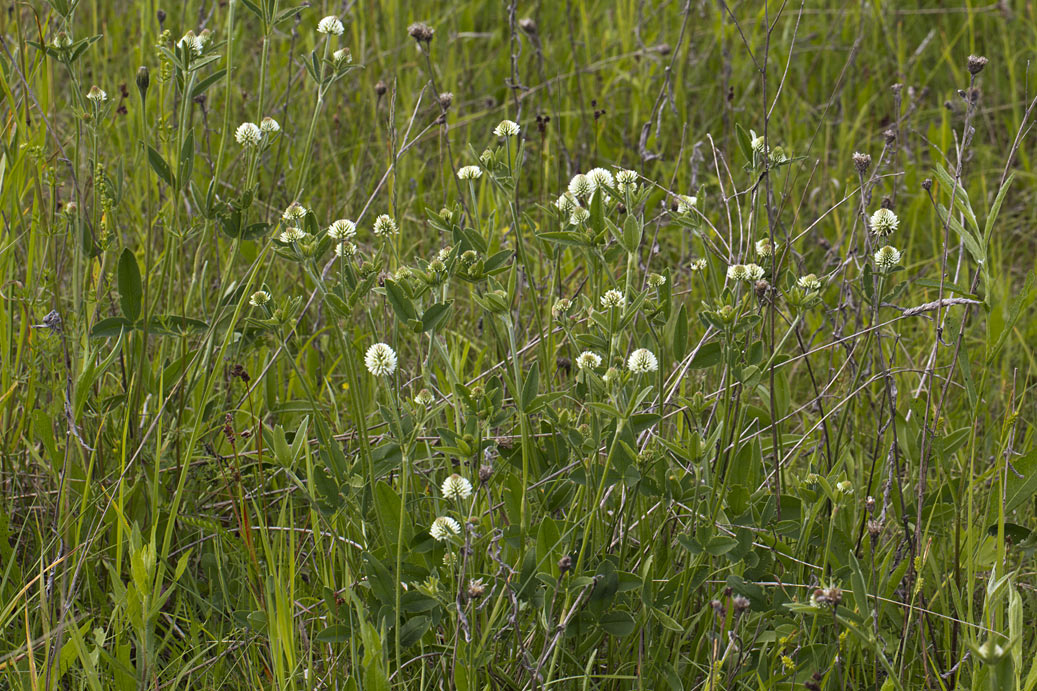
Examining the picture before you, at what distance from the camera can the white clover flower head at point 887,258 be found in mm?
1636

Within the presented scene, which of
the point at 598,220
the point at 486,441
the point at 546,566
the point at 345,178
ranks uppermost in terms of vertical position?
the point at 598,220

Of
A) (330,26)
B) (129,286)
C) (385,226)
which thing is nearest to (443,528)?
(385,226)

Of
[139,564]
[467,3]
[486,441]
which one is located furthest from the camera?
[467,3]

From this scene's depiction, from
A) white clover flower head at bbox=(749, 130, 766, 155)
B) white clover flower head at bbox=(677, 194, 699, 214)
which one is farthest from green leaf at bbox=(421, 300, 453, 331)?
white clover flower head at bbox=(749, 130, 766, 155)

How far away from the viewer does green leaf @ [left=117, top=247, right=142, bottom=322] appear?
1901mm

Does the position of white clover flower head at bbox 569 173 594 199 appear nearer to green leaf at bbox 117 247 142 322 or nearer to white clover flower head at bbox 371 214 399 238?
white clover flower head at bbox 371 214 399 238

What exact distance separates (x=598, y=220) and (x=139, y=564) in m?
0.89

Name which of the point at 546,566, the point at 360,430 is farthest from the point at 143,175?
the point at 546,566

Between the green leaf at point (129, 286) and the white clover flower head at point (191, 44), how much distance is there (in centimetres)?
38

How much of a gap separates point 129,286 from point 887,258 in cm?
134

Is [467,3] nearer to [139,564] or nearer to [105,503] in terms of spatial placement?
[105,503]

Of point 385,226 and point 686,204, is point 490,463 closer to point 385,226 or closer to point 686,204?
point 385,226

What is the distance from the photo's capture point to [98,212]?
2.43 meters

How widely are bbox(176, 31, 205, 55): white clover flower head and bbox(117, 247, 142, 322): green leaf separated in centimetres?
38
